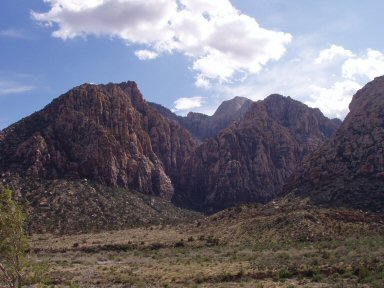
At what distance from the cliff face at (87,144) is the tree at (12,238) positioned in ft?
314

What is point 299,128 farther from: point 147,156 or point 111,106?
point 111,106

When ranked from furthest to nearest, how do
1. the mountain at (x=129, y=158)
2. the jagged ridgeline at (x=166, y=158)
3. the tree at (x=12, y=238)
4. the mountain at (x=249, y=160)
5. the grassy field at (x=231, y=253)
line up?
1. the mountain at (x=249, y=160)
2. the mountain at (x=129, y=158)
3. the jagged ridgeline at (x=166, y=158)
4. the grassy field at (x=231, y=253)
5. the tree at (x=12, y=238)

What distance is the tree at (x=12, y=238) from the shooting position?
728 inches

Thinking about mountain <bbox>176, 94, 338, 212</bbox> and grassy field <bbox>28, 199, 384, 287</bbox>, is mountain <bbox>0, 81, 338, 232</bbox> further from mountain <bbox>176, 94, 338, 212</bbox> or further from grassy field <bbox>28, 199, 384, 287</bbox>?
grassy field <bbox>28, 199, 384, 287</bbox>

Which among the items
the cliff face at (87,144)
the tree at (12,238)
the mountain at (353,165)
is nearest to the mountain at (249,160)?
the cliff face at (87,144)

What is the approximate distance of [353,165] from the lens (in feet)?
301

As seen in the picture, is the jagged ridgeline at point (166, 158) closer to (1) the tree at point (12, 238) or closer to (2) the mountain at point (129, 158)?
(2) the mountain at point (129, 158)

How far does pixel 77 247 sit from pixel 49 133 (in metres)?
60.9

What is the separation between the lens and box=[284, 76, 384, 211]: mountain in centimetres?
8206

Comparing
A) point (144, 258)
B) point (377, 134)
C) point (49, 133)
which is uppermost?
A: point (49, 133)

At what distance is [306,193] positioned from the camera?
308ft

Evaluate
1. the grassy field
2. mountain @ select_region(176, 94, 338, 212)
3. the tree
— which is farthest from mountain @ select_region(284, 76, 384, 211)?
the tree

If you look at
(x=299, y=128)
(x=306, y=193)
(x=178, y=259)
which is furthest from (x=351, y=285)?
(x=299, y=128)

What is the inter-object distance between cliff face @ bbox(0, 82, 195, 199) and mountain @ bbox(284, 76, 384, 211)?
53.5 metres
